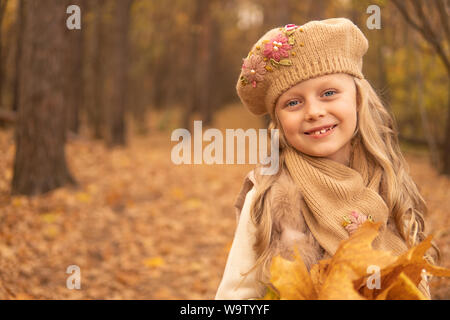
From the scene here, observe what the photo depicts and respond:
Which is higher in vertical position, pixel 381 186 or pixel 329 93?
pixel 329 93

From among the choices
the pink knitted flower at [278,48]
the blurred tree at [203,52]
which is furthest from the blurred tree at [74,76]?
the pink knitted flower at [278,48]

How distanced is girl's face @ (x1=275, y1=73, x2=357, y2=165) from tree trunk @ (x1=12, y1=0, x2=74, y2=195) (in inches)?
197

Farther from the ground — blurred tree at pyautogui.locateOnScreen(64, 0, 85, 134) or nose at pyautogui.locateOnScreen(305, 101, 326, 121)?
blurred tree at pyautogui.locateOnScreen(64, 0, 85, 134)

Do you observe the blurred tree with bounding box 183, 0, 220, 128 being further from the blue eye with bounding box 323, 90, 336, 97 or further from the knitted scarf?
the knitted scarf

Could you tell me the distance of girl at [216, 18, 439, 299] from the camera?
5.42ft

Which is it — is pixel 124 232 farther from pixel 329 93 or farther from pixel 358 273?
pixel 358 273

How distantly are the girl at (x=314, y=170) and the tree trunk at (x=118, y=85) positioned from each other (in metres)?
9.40

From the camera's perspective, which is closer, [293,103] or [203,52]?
[293,103]

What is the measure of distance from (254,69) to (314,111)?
331mm

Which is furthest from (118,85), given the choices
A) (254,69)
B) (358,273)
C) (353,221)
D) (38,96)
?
(358,273)

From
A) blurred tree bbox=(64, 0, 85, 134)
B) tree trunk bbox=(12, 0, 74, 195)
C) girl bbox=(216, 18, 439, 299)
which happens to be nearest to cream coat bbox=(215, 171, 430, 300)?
girl bbox=(216, 18, 439, 299)

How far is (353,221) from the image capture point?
1641mm

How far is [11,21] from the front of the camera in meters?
14.2

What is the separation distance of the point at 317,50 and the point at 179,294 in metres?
3.14
